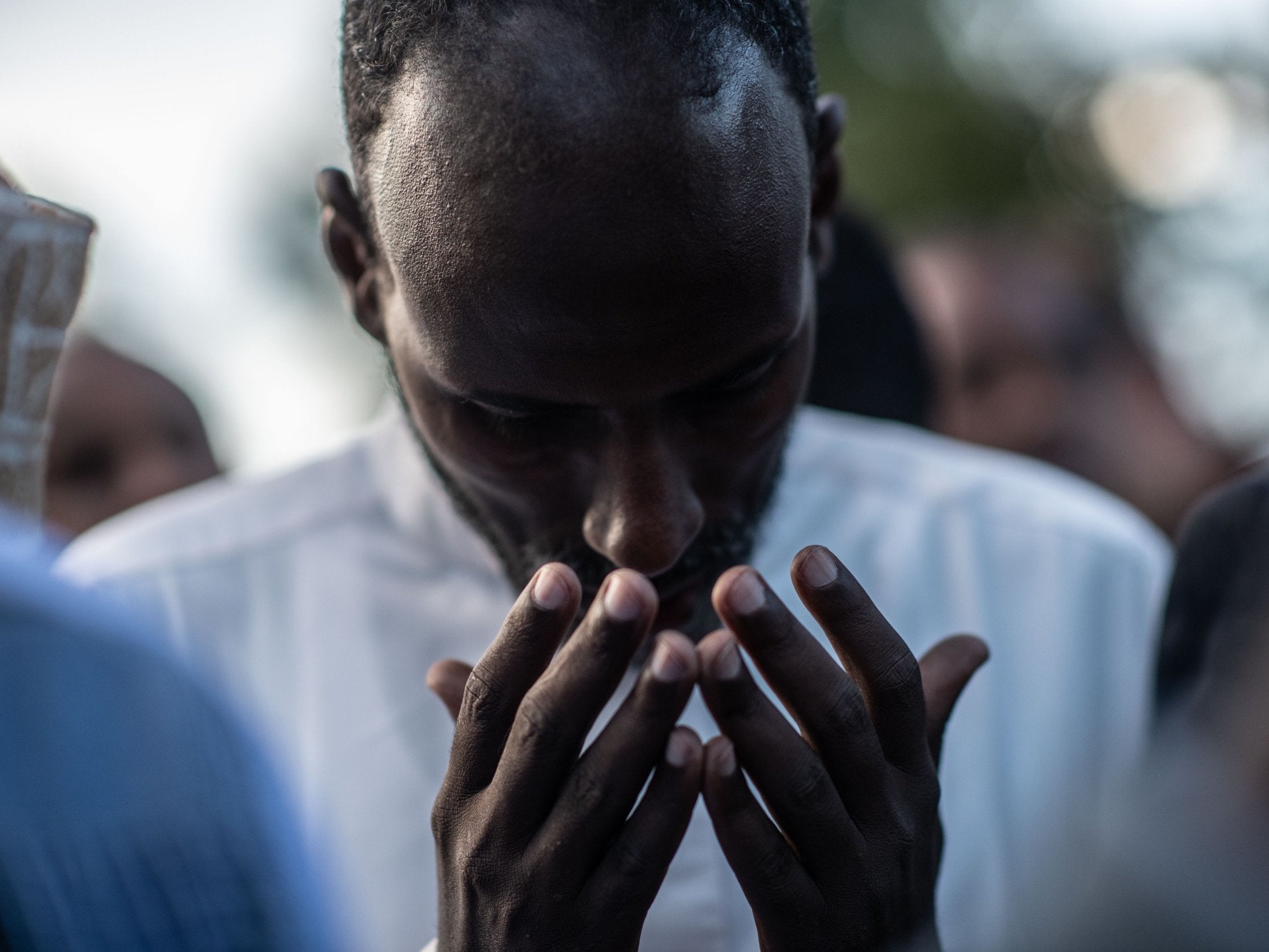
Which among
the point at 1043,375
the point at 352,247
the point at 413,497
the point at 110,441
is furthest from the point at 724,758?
the point at 1043,375

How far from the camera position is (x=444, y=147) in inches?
53.2

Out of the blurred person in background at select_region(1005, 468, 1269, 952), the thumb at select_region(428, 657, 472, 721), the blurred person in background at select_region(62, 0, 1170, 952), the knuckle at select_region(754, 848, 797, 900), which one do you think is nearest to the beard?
the blurred person in background at select_region(62, 0, 1170, 952)

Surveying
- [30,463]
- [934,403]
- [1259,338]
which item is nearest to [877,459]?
[934,403]

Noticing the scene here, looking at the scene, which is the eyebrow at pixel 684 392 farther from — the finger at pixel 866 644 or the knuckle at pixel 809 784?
the knuckle at pixel 809 784

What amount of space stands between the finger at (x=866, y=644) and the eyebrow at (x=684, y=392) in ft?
0.97

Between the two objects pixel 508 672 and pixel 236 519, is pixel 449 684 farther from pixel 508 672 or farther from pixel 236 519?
pixel 236 519

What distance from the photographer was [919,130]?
53.1 feet

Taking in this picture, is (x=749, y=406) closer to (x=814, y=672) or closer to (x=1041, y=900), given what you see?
(x=814, y=672)

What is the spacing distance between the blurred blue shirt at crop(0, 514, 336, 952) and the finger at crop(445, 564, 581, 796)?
23cm

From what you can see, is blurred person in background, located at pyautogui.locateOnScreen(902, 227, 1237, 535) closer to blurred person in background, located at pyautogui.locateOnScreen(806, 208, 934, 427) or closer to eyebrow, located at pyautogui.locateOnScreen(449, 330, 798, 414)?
blurred person in background, located at pyautogui.locateOnScreen(806, 208, 934, 427)

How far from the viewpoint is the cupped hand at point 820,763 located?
3.94 feet

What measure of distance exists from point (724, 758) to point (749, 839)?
90 mm

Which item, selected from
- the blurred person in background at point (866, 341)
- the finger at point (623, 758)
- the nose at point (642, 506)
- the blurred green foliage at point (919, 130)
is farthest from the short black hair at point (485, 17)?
the blurred green foliage at point (919, 130)

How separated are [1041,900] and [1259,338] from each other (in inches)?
561
